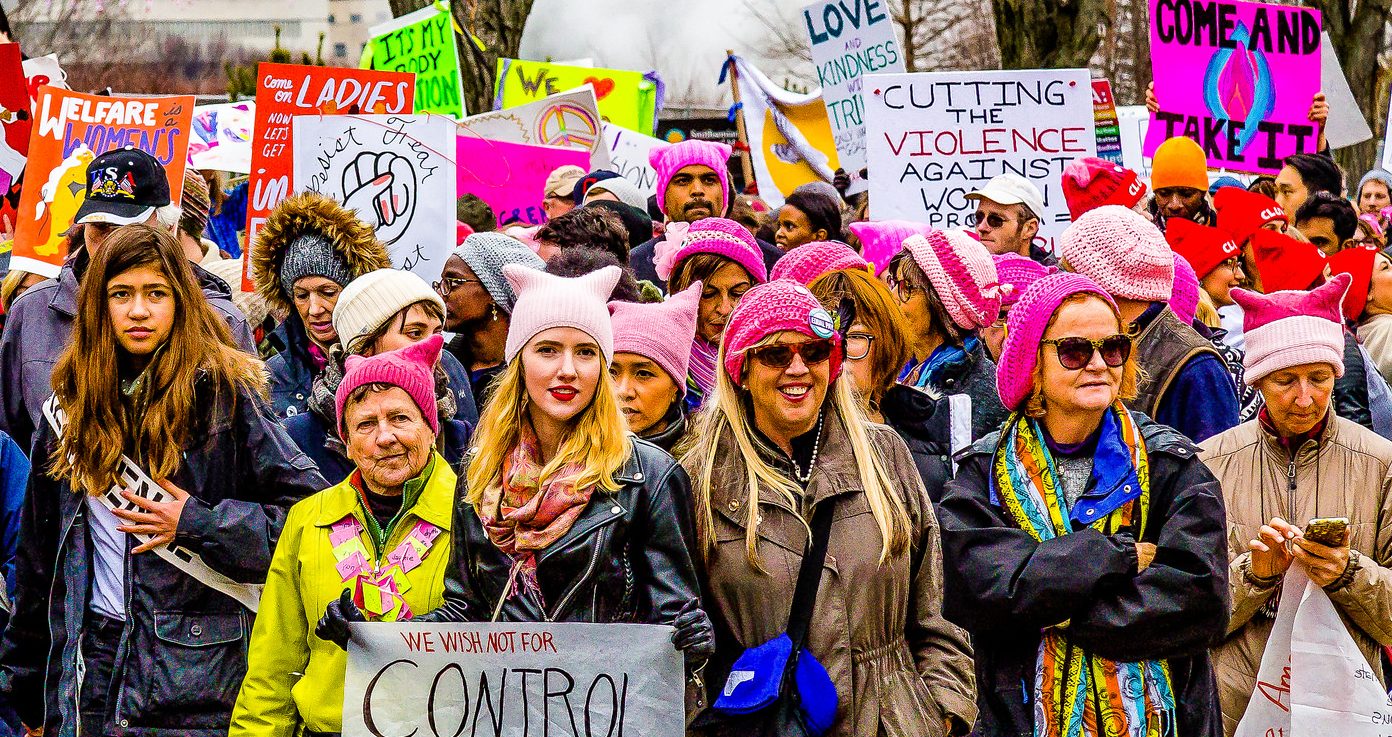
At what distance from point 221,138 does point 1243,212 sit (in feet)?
25.4

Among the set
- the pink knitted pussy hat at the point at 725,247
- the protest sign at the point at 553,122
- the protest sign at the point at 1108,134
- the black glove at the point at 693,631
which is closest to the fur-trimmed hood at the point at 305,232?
the pink knitted pussy hat at the point at 725,247

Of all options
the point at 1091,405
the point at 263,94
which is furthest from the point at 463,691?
the point at 263,94

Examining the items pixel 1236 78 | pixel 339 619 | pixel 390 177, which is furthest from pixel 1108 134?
pixel 339 619

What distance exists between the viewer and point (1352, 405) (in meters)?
6.01

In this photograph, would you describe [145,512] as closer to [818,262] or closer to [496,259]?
[496,259]

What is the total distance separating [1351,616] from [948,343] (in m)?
1.52

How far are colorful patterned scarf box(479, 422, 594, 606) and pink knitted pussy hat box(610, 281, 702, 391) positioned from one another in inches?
31.8

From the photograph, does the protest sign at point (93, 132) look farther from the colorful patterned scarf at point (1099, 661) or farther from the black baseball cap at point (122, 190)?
the colorful patterned scarf at point (1099, 661)

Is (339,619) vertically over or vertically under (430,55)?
under

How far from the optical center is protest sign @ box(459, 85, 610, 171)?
11.3 metres

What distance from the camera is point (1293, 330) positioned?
4.91 meters

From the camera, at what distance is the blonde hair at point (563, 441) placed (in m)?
3.92

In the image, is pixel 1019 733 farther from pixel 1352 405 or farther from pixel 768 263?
pixel 768 263

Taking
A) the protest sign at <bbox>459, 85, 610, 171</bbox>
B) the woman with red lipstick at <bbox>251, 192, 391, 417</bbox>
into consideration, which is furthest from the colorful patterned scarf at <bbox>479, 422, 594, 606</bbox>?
the protest sign at <bbox>459, 85, 610, 171</bbox>
